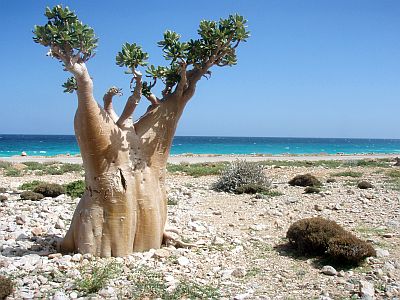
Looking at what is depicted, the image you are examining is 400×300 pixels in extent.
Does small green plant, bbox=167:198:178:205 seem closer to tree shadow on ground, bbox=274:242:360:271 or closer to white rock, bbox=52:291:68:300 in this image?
tree shadow on ground, bbox=274:242:360:271

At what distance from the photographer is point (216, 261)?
7.61 metres

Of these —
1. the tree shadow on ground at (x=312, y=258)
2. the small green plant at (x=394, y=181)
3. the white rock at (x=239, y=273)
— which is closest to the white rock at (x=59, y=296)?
the white rock at (x=239, y=273)

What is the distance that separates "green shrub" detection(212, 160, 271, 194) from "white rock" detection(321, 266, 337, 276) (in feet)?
31.2

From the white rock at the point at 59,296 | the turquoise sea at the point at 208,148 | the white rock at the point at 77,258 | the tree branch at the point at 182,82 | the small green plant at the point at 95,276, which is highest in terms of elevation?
the tree branch at the point at 182,82

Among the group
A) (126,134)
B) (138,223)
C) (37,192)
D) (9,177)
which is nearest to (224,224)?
(138,223)

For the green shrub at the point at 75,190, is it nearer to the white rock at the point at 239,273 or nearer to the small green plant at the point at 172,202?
the small green plant at the point at 172,202

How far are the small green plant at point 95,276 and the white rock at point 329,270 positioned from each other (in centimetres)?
337

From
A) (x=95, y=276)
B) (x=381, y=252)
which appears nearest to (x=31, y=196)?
(x=95, y=276)

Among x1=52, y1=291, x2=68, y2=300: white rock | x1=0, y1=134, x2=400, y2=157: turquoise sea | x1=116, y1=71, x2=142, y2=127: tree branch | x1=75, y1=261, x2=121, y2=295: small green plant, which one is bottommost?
x1=0, y1=134, x2=400, y2=157: turquoise sea

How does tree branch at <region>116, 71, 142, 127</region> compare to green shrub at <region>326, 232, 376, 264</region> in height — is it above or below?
above

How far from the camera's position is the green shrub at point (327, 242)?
7.46 meters

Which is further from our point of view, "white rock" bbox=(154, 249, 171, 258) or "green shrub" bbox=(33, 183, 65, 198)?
"green shrub" bbox=(33, 183, 65, 198)

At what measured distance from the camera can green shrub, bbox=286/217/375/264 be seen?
7.46 m

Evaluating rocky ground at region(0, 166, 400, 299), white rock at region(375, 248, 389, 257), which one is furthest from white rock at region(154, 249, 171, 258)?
white rock at region(375, 248, 389, 257)
